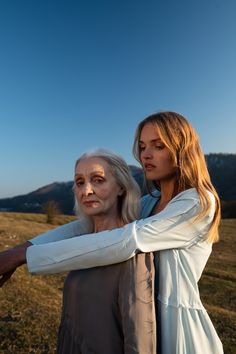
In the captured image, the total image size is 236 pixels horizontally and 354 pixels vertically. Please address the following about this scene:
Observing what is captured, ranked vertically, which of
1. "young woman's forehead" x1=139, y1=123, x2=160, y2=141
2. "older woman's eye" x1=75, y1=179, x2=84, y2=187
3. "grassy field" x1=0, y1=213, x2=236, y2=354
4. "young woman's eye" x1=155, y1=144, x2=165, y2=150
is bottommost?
"grassy field" x1=0, y1=213, x2=236, y2=354

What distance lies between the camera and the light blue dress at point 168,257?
213 cm

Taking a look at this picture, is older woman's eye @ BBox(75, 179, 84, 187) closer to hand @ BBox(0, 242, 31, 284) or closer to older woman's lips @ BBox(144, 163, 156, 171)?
older woman's lips @ BBox(144, 163, 156, 171)

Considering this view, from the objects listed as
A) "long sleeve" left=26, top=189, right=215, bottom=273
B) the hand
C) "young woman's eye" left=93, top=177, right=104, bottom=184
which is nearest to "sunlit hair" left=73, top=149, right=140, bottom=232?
"young woman's eye" left=93, top=177, right=104, bottom=184

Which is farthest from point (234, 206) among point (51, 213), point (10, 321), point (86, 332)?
point (86, 332)

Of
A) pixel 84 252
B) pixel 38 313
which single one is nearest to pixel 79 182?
pixel 84 252

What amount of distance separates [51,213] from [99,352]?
174ft

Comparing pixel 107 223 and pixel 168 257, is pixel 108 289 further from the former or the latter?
pixel 107 223

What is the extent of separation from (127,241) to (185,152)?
2.82ft

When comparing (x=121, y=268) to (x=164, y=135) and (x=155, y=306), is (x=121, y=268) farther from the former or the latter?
(x=164, y=135)

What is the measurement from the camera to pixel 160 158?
2619 mm

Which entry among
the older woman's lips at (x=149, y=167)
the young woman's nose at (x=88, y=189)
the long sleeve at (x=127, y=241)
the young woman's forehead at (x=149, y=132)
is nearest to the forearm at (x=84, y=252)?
the long sleeve at (x=127, y=241)

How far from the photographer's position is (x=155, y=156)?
8.61 ft

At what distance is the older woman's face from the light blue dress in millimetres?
450

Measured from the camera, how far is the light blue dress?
6.99 feet
